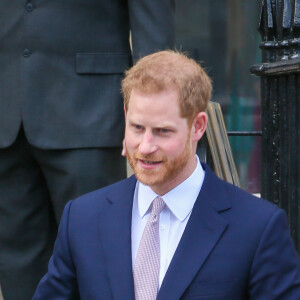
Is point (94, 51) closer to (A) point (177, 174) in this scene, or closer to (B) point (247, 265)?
(A) point (177, 174)

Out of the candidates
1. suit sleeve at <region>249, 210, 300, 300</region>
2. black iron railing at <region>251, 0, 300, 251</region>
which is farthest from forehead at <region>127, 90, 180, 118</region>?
black iron railing at <region>251, 0, 300, 251</region>

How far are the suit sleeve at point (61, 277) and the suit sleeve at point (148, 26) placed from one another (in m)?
1.03

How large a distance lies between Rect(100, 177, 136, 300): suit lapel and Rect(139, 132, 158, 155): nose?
0.92 ft

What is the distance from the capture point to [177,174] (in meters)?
2.57

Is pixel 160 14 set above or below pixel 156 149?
above

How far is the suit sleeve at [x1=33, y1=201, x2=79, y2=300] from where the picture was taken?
271 centimetres

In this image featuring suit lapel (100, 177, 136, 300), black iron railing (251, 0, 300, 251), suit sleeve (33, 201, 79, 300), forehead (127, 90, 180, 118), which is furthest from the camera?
black iron railing (251, 0, 300, 251)

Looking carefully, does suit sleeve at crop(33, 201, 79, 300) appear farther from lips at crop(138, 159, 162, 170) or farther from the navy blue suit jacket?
lips at crop(138, 159, 162, 170)

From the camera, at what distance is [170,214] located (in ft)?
8.62

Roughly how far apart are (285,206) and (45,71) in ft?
3.75

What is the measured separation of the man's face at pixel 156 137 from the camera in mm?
2459

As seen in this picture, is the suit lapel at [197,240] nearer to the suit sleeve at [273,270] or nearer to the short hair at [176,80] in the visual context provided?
the suit sleeve at [273,270]

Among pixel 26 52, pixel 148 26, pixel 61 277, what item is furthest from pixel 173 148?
pixel 26 52

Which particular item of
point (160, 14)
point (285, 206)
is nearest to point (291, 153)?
point (285, 206)
